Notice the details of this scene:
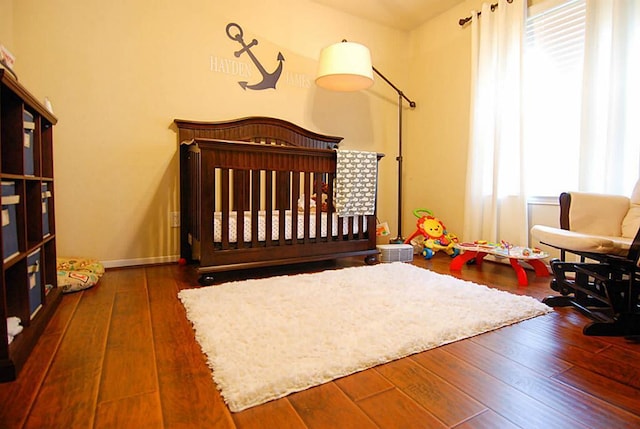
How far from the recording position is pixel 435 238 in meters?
3.03

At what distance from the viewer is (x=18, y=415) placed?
822 millimetres

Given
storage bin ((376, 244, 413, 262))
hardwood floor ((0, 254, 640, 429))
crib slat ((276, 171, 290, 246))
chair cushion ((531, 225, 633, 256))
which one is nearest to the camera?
hardwood floor ((0, 254, 640, 429))

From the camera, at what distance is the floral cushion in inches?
71.6

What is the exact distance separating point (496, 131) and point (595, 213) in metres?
1.05

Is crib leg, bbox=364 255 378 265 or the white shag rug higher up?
crib leg, bbox=364 255 378 265

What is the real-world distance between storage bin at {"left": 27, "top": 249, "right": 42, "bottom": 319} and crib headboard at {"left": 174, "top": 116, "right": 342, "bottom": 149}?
4.66 feet

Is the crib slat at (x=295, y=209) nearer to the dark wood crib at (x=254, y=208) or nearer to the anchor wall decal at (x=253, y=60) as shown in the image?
the dark wood crib at (x=254, y=208)

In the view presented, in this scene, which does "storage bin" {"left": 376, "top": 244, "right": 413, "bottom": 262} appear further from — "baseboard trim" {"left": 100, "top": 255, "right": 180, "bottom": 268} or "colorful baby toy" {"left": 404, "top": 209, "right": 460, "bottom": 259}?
"baseboard trim" {"left": 100, "top": 255, "right": 180, "bottom": 268}

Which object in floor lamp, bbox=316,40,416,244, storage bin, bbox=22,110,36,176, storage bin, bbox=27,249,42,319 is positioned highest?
floor lamp, bbox=316,40,416,244

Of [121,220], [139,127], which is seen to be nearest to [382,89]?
[139,127]

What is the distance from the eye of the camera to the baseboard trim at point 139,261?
7.98ft

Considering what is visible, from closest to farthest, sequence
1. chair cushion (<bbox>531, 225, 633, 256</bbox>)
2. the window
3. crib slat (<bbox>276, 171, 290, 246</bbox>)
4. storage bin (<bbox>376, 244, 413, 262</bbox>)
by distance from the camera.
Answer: chair cushion (<bbox>531, 225, 633, 256</bbox>)
crib slat (<bbox>276, 171, 290, 246</bbox>)
the window
storage bin (<bbox>376, 244, 413, 262</bbox>)

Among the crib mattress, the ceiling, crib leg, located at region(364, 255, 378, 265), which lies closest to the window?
the ceiling

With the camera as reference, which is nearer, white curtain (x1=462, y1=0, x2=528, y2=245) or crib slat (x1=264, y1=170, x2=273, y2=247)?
crib slat (x1=264, y1=170, x2=273, y2=247)
